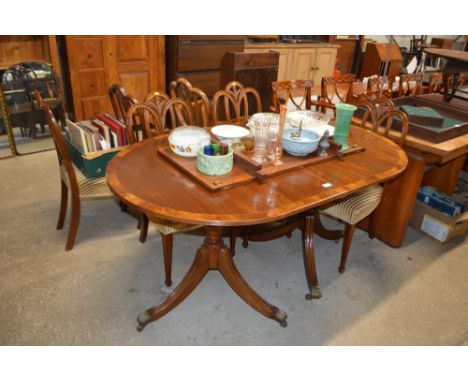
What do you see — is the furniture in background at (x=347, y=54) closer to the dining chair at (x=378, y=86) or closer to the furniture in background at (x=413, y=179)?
the dining chair at (x=378, y=86)

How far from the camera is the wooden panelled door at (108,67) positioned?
334 centimetres

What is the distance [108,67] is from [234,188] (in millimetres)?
2613

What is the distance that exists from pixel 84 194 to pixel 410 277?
6.19 feet

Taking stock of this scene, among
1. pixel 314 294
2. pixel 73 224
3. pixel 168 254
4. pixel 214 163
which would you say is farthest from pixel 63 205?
pixel 314 294

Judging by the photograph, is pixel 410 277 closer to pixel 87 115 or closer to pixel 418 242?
pixel 418 242

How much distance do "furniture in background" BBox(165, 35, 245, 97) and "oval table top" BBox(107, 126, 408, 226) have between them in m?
2.13

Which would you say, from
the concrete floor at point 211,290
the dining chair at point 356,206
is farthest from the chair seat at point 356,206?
the concrete floor at point 211,290

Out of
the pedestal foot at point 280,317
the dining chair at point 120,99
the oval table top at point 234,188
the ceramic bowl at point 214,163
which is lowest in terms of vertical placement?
the pedestal foot at point 280,317

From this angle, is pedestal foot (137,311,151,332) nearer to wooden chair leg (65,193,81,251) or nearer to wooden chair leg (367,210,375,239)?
wooden chair leg (65,193,81,251)

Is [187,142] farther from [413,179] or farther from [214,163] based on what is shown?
[413,179]

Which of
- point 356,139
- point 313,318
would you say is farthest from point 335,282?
point 356,139

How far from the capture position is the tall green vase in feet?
6.13

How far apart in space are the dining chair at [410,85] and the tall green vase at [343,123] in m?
1.68

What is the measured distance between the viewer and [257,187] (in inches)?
58.1
